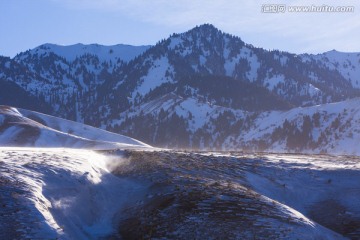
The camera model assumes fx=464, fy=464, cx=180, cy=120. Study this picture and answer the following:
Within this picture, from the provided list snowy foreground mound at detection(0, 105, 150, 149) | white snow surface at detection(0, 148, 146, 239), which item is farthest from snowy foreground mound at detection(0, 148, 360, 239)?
snowy foreground mound at detection(0, 105, 150, 149)

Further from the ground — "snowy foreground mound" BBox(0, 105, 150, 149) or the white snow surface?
"snowy foreground mound" BBox(0, 105, 150, 149)

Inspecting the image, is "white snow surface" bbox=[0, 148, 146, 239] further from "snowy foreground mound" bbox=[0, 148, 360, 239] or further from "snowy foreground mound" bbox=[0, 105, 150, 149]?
"snowy foreground mound" bbox=[0, 105, 150, 149]

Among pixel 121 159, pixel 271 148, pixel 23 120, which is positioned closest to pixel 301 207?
pixel 121 159

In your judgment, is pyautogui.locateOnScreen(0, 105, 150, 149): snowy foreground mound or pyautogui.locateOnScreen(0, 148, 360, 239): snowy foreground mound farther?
pyautogui.locateOnScreen(0, 105, 150, 149): snowy foreground mound

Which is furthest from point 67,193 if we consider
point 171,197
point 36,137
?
point 36,137

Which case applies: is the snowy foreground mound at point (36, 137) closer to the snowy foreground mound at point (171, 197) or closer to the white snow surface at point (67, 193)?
the snowy foreground mound at point (171, 197)

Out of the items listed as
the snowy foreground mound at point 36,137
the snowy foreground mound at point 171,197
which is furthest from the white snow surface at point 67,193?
the snowy foreground mound at point 36,137

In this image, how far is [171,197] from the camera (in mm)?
22812

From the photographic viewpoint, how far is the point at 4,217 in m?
18.3

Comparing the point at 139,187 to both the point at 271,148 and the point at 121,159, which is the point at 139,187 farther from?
the point at 271,148

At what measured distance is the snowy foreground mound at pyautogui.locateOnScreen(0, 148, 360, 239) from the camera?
63.7 ft

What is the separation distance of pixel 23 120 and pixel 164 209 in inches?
2811

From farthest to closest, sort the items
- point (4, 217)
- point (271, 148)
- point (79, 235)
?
point (271, 148)
point (79, 235)
point (4, 217)

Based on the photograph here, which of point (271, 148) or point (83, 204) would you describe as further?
point (271, 148)
